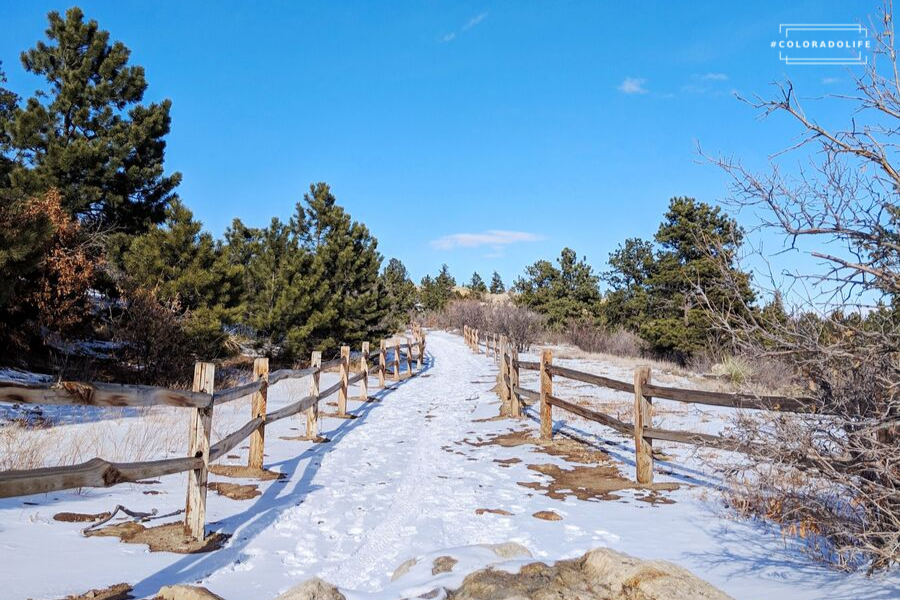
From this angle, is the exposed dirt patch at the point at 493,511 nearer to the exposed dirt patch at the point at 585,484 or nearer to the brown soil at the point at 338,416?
the exposed dirt patch at the point at 585,484

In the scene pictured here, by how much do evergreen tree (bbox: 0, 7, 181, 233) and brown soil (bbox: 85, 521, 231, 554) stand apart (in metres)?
12.5

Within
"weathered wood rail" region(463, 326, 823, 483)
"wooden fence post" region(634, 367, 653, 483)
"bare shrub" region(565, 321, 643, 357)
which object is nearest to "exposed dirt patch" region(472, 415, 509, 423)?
"weathered wood rail" region(463, 326, 823, 483)

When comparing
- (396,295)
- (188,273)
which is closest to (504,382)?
(188,273)

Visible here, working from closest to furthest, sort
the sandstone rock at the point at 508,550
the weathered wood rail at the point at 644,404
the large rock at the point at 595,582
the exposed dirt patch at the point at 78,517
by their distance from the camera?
the large rock at the point at 595,582 < the sandstone rock at the point at 508,550 < the weathered wood rail at the point at 644,404 < the exposed dirt patch at the point at 78,517

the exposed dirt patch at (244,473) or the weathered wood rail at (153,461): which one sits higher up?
the weathered wood rail at (153,461)

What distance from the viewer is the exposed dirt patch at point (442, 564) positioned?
3.64 meters

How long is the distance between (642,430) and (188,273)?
12.0 metres

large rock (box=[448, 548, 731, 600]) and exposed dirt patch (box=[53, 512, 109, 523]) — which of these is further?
exposed dirt patch (box=[53, 512, 109, 523])

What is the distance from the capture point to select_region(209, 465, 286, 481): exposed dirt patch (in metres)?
6.62

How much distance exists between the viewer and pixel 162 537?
4.37 m

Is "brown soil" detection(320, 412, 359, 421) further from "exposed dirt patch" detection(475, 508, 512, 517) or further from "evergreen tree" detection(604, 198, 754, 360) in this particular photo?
"evergreen tree" detection(604, 198, 754, 360)

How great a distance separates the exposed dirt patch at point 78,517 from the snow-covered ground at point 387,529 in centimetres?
9

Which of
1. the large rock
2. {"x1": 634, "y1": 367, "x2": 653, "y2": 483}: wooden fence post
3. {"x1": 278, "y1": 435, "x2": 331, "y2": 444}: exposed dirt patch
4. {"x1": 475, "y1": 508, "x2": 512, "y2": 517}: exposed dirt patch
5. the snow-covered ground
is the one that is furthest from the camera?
{"x1": 278, "y1": 435, "x2": 331, "y2": 444}: exposed dirt patch

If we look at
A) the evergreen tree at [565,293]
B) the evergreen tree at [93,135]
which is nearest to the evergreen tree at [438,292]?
the evergreen tree at [565,293]
